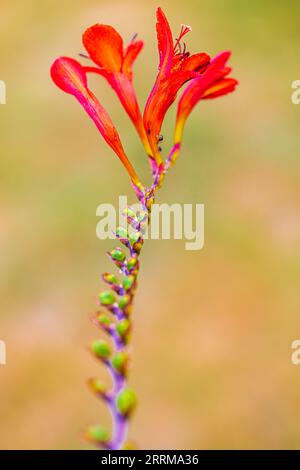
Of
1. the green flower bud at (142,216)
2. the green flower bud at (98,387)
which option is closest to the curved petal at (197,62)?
A: the green flower bud at (142,216)

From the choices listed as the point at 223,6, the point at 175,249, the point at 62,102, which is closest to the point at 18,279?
the point at 175,249

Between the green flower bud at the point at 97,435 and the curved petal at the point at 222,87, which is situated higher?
the curved petal at the point at 222,87

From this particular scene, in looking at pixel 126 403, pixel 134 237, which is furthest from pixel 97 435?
pixel 134 237

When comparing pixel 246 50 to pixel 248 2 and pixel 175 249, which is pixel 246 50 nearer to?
pixel 248 2

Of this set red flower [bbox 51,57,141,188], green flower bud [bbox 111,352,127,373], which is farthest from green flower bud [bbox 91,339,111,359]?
red flower [bbox 51,57,141,188]

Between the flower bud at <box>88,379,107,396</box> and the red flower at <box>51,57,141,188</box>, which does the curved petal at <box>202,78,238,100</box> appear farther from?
the flower bud at <box>88,379,107,396</box>

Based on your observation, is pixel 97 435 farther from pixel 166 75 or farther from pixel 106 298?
pixel 166 75

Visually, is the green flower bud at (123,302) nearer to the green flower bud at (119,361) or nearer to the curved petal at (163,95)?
the green flower bud at (119,361)
